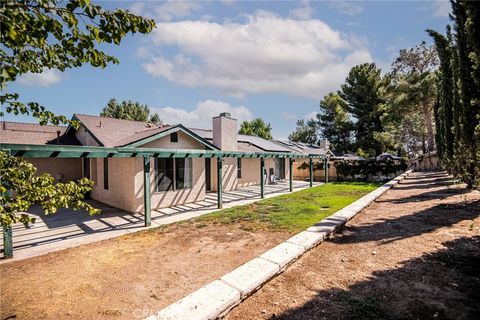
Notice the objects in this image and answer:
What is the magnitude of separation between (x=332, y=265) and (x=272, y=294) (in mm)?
1668

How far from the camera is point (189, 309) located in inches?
134

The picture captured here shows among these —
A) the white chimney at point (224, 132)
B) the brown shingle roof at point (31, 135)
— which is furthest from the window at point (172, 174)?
the brown shingle roof at point (31, 135)

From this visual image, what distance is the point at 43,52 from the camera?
102 inches

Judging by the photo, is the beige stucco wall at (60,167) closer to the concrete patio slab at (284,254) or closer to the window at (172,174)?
the window at (172,174)

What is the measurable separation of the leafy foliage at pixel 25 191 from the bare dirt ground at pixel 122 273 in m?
2.08

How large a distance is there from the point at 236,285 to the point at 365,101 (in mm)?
40385

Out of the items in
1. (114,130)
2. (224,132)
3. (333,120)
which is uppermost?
(333,120)

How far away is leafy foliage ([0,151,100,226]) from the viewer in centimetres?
226

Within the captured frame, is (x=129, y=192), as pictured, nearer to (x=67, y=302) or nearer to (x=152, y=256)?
(x=152, y=256)

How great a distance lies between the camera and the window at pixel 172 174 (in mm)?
10988

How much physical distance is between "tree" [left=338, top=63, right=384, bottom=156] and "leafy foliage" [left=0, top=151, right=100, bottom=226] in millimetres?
39368

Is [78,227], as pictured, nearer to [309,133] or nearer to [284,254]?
[284,254]

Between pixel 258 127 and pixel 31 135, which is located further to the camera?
pixel 258 127

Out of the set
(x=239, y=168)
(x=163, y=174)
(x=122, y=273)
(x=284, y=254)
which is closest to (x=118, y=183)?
(x=163, y=174)
